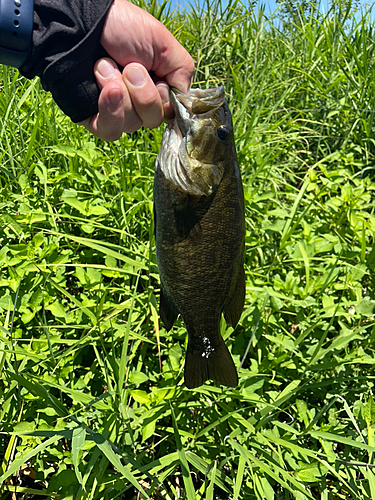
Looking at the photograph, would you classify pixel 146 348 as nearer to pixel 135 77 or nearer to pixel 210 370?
pixel 210 370

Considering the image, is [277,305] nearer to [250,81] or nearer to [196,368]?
[196,368]

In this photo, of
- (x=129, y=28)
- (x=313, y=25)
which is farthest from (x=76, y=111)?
(x=313, y=25)

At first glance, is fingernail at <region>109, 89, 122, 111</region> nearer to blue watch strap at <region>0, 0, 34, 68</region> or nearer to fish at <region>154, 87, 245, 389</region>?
fish at <region>154, 87, 245, 389</region>

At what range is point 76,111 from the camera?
161cm

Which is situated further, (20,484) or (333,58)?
(333,58)

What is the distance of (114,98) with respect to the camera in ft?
5.08

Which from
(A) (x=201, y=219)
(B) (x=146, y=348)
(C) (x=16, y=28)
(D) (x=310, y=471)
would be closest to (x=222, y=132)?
(A) (x=201, y=219)

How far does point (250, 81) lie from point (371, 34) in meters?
1.49

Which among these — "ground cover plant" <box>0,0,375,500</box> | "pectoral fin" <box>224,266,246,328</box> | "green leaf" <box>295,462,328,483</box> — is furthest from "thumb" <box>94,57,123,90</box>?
"green leaf" <box>295,462,328,483</box>

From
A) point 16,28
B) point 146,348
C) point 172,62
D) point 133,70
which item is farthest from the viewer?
point 146,348

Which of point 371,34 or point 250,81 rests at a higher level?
point 371,34

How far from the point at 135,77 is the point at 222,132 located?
41cm

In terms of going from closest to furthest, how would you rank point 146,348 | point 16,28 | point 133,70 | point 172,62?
point 16,28, point 133,70, point 172,62, point 146,348

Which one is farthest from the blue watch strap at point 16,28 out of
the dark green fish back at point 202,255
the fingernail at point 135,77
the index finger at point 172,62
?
the dark green fish back at point 202,255
